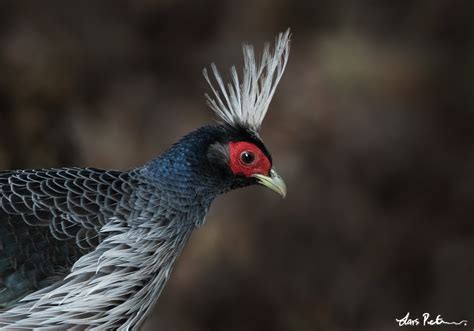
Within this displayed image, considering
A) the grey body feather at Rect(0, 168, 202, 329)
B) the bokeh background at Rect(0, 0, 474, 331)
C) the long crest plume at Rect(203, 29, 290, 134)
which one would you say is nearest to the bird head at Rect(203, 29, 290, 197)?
the long crest plume at Rect(203, 29, 290, 134)

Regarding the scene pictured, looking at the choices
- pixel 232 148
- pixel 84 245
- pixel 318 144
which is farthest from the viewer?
pixel 318 144

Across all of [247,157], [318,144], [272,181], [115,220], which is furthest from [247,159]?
[318,144]

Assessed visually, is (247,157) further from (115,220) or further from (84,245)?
(84,245)

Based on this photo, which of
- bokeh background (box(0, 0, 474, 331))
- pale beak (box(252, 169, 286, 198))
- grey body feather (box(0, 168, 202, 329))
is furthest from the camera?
bokeh background (box(0, 0, 474, 331))

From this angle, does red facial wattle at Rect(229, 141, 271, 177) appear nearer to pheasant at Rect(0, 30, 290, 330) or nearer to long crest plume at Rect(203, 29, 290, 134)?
pheasant at Rect(0, 30, 290, 330)

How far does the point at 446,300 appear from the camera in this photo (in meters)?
7.28

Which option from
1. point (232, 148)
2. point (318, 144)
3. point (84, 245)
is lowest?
point (84, 245)

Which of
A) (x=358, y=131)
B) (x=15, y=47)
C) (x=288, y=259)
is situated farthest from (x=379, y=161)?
(x=15, y=47)

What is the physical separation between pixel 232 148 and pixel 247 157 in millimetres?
90

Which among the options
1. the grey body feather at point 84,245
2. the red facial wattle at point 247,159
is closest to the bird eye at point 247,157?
the red facial wattle at point 247,159

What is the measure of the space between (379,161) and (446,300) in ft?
4.78

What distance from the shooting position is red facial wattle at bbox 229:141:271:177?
3.88 meters

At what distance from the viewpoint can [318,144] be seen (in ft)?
24.2

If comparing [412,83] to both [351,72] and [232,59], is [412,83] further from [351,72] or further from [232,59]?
[232,59]
